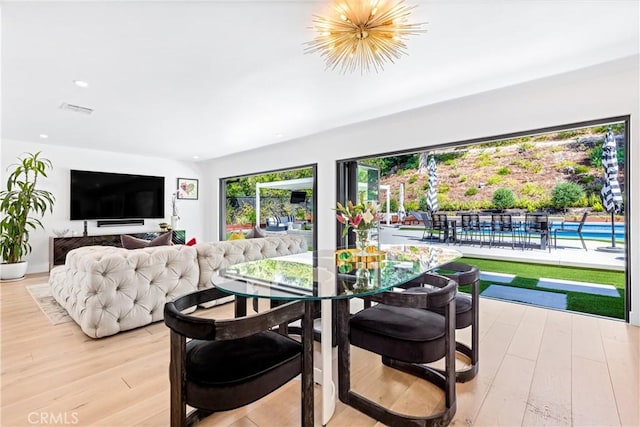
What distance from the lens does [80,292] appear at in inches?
102

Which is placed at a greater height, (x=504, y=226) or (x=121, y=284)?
(x=504, y=226)

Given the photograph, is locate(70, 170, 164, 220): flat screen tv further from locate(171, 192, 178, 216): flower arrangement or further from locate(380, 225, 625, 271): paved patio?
locate(380, 225, 625, 271): paved patio

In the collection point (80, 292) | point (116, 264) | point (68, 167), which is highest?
point (68, 167)

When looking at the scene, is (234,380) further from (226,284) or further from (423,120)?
(423,120)

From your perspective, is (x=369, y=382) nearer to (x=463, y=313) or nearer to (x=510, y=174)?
(x=463, y=313)

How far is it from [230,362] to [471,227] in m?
7.21

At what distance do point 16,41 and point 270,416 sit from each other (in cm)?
308

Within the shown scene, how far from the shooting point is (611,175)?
16.3ft

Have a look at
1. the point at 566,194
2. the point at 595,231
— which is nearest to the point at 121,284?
the point at 566,194

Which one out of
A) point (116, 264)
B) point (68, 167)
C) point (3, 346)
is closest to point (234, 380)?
point (116, 264)

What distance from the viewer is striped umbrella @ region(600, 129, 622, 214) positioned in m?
4.78

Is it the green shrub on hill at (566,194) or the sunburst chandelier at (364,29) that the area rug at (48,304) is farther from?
the green shrub on hill at (566,194)

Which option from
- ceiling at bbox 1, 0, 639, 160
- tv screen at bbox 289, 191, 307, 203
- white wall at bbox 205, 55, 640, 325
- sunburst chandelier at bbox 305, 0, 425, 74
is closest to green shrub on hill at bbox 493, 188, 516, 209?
white wall at bbox 205, 55, 640, 325

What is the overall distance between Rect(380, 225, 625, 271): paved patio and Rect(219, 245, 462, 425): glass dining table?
12.1 ft
